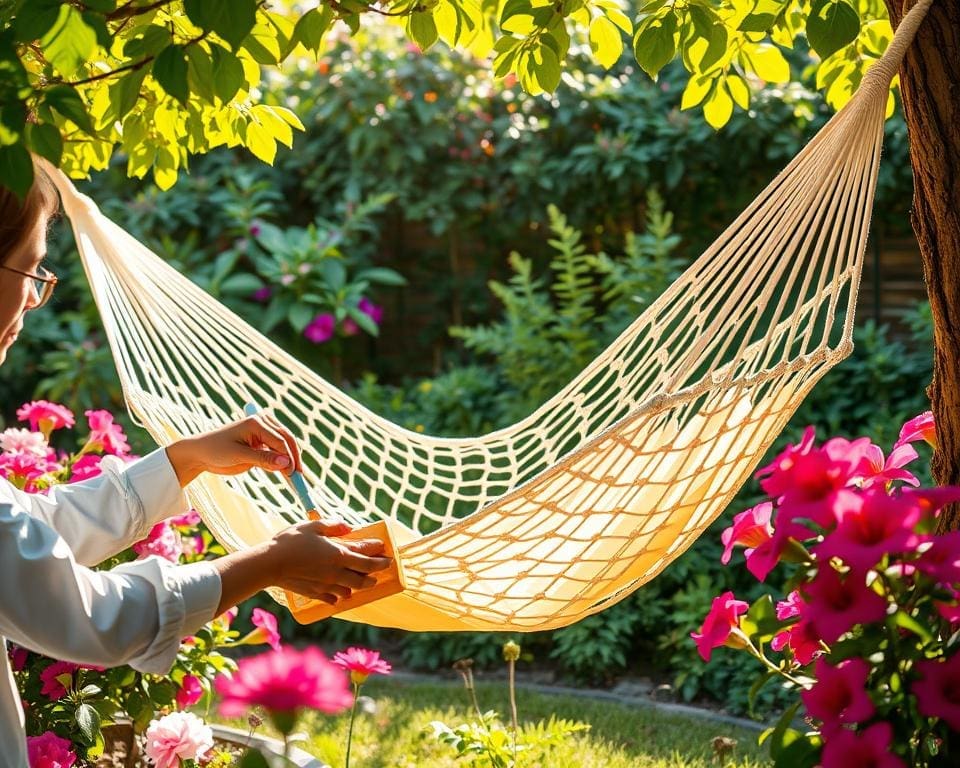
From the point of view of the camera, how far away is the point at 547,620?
1.47m

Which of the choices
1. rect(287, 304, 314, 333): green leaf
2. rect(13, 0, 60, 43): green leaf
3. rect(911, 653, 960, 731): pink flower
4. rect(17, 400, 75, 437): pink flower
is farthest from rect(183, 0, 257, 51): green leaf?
rect(287, 304, 314, 333): green leaf

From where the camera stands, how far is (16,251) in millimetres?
1195

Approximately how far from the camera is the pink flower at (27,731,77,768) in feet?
4.85

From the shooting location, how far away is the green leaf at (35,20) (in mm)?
1002

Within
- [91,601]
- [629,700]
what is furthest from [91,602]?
[629,700]

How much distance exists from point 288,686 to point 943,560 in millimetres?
528

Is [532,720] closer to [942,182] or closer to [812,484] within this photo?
[942,182]

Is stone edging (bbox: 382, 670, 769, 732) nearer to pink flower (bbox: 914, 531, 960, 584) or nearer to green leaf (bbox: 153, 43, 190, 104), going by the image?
pink flower (bbox: 914, 531, 960, 584)

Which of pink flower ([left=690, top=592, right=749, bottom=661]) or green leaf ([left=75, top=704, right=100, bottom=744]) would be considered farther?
green leaf ([left=75, top=704, right=100, bottom=744])

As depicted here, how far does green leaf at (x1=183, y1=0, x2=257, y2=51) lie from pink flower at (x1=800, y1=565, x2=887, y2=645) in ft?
2.24

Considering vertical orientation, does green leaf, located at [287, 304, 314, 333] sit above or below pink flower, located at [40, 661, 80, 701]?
above

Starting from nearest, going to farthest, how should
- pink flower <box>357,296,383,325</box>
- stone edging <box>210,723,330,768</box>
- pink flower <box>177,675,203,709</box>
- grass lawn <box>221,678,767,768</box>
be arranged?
stone edging <box>210,723,330,768</box>
pink flower <box>177,675,203,709</box>
grass lawn <box>221,678,767,768</box>
pink flower <box>357,296,383,325</box>

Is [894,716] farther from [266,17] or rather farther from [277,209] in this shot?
[277,209]

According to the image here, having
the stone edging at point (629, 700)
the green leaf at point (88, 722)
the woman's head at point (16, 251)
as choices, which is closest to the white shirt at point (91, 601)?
the woman's head at point (16, 251)
